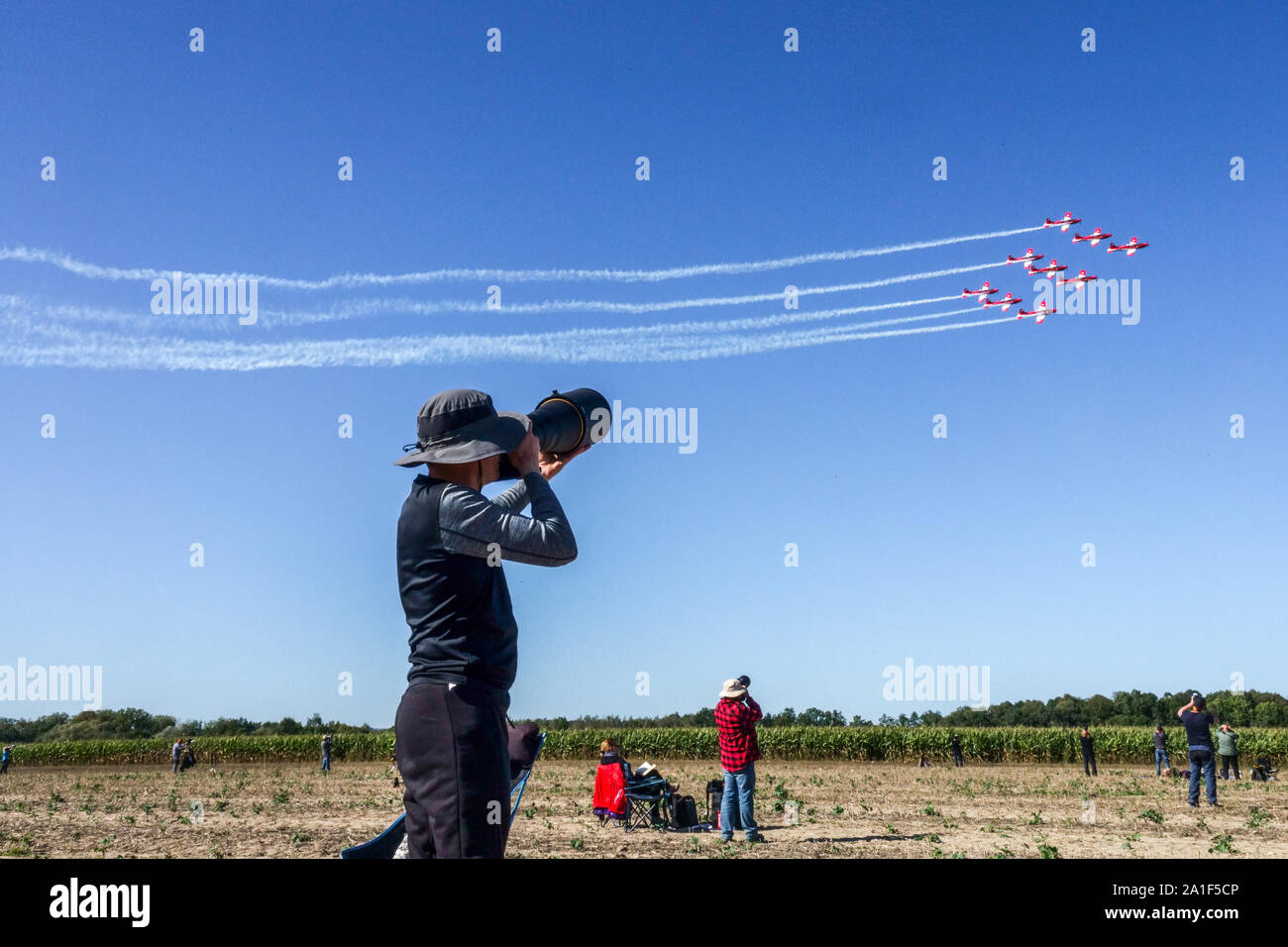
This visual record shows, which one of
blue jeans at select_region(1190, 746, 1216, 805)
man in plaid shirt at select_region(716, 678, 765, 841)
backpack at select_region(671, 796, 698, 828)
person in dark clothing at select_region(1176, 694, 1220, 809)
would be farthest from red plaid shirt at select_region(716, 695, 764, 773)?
blue jeans at select_region(1190, 746, 1216, 805)

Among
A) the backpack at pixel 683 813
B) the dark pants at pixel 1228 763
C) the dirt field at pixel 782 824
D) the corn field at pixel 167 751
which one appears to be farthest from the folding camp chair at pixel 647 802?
the corn field at pixel 167 751

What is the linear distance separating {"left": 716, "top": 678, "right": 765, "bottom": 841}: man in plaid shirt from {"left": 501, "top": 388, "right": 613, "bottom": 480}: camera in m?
10.3

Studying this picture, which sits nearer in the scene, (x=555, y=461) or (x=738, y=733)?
(x=555, y=461)

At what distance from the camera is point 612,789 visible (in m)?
15.1

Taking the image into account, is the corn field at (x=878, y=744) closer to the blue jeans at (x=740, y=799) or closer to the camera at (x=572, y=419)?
the blue jeans at (x=740, y=799)

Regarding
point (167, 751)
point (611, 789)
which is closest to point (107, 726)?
point (167, 751)

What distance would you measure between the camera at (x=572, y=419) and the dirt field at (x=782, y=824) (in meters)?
8.76

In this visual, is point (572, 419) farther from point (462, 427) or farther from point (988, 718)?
point (988, 718)

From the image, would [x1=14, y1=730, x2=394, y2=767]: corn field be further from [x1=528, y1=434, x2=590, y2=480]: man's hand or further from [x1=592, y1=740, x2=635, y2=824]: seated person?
[x1=528, y1=434, x2=590, y2=480]: man's hand

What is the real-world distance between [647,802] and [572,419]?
41.6 ft

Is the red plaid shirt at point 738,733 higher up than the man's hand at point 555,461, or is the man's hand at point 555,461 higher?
the man's hand at point 555,461

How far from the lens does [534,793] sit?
2258 cm

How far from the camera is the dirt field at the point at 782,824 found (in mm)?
11703
